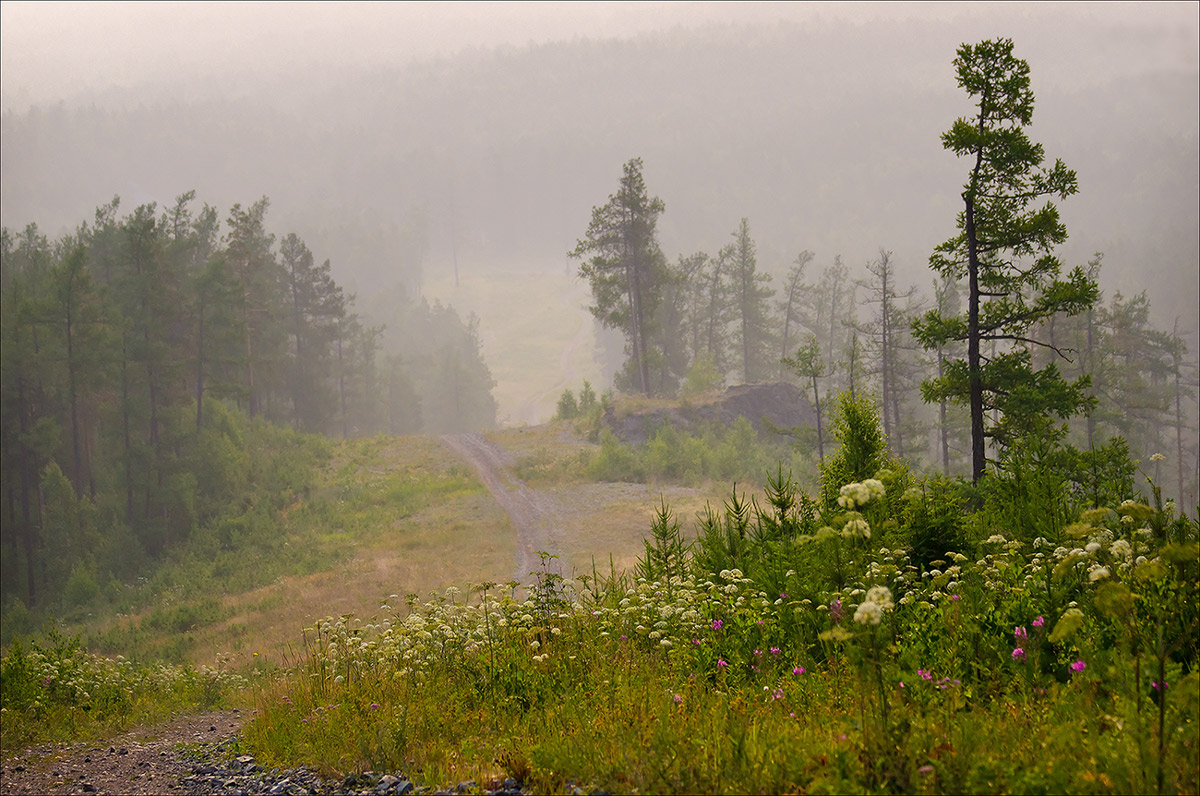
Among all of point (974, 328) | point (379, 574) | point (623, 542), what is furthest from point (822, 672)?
point (379, 574)

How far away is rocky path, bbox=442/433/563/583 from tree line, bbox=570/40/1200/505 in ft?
33.4

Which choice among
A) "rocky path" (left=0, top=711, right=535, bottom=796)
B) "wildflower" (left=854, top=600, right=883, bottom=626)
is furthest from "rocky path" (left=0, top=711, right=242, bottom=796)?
"wildflower" (left=854, top=600, right=883, bottom=626)

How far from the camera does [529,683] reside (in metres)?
5.79

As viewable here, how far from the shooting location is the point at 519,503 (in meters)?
29.4

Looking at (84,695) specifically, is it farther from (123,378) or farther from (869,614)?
(123,378)

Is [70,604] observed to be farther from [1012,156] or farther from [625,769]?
[1012,156]

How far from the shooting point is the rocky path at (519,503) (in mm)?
21719

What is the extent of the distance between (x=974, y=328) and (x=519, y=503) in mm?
20389

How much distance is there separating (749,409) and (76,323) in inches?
1460

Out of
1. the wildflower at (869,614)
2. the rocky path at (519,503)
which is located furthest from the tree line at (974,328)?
the rocky path at (519,503)

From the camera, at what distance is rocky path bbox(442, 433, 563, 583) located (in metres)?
21.7

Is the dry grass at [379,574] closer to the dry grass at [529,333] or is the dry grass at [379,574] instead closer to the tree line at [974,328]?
the tree line at [974,328]

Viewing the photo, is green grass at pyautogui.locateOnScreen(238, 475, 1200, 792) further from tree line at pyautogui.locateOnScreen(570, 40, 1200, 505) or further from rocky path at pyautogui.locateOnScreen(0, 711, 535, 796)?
tree line at pyautogui.locateOnScreen(570, 40, 1200, 505)

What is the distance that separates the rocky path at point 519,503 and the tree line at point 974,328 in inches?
401
